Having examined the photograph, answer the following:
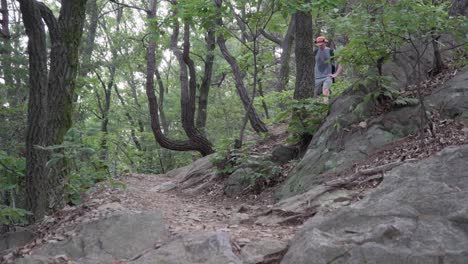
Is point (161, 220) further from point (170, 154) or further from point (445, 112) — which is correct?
point (170, 154)

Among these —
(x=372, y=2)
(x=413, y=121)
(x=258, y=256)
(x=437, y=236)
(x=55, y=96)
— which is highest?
(x=372, y=2)

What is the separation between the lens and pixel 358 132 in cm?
601

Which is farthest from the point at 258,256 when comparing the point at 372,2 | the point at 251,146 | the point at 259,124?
the point at 259,124

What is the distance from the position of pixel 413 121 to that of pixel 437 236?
2.60 metres

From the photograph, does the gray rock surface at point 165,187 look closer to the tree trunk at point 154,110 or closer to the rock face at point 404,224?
the tree trunk at point 154,110

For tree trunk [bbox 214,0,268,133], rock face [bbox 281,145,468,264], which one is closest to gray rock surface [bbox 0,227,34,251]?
rock face [bbox 281,145,468,264]

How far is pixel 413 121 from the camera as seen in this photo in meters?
5.55

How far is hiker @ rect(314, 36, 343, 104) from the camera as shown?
8.74 meters

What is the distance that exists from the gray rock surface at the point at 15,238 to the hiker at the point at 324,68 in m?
6.16

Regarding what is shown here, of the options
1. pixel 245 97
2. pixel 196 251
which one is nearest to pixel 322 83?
pixel 245 97

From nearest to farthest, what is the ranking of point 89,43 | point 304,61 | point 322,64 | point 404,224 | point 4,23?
point 404,224
point 4,23
point 304,61
point 322,64
point 89,43

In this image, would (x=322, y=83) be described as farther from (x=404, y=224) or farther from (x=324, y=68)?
(x=404, y=224)

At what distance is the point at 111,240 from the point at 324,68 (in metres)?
6.18

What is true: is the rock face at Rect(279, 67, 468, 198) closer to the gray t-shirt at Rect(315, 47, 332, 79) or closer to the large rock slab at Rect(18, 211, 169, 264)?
the large rock slab at Rect(18, 211, 169, 264)
